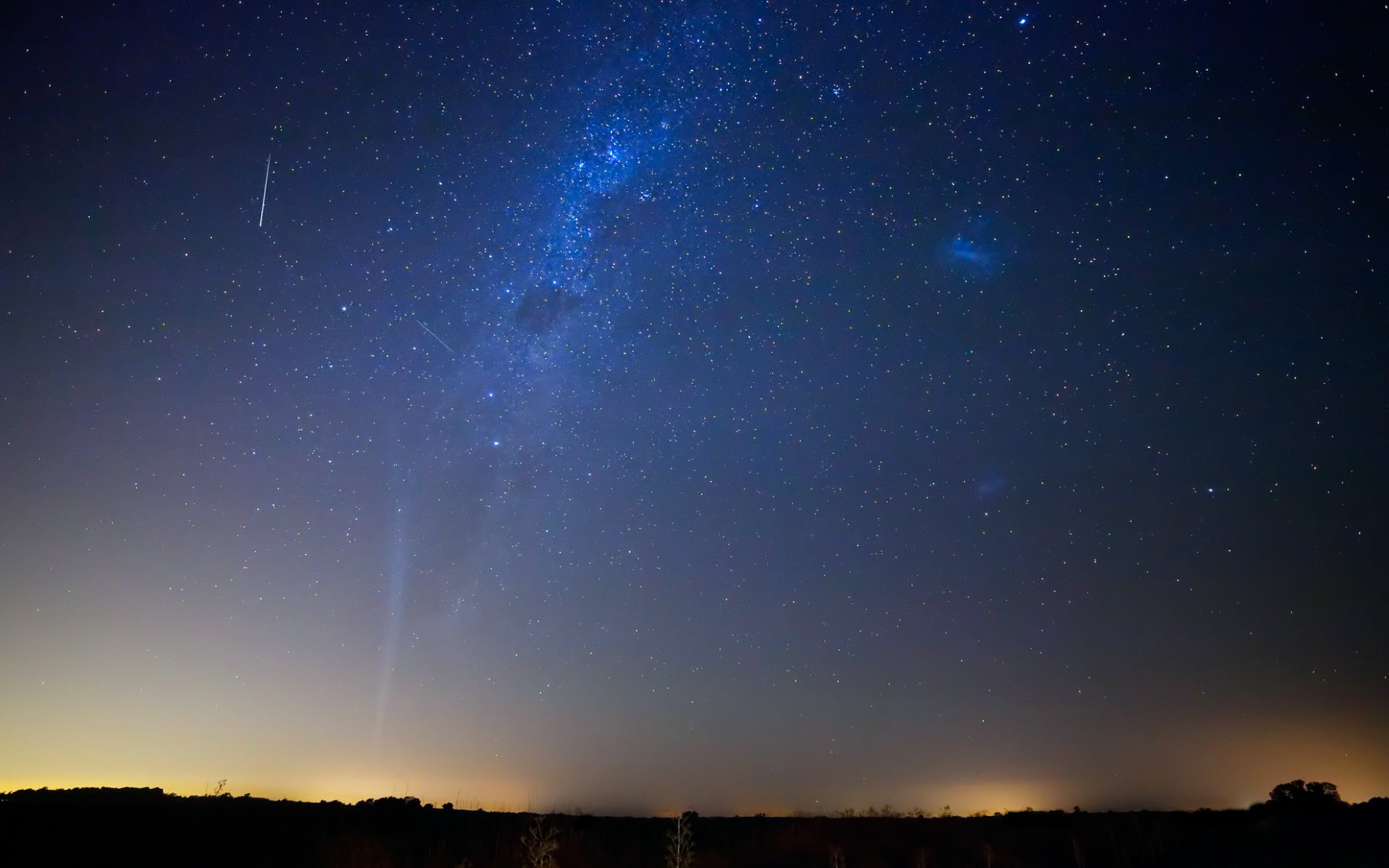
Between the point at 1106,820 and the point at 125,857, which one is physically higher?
the point at 125,857

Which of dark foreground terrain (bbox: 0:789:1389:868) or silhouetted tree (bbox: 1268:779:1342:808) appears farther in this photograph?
silhouetted tree (bbox: 1268:779:1342:808)

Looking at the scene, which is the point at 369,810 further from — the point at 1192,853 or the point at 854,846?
the point at 1192,853

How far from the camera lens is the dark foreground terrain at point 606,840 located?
18.0m

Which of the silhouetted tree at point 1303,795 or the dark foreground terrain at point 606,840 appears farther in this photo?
the silhouetted tree at point 1303,795

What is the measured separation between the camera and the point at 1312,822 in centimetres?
2444

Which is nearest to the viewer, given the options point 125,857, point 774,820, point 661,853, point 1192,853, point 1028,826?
point 125,857

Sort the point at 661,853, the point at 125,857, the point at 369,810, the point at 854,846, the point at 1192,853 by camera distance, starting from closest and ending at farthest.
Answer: the point at 125,857, the point at 1192,853, the point at 661,853, the point at 854,846, the point at 369,810

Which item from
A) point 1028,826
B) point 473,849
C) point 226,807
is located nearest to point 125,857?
point 473,849

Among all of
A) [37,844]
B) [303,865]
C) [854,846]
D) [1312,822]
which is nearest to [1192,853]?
[1312,822]

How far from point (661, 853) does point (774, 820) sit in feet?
60.8

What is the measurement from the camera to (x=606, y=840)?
2859 centimetres

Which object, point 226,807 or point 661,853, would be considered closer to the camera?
point 661,853

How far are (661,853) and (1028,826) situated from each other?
64.4 ft

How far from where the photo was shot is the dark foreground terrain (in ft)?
59.0
